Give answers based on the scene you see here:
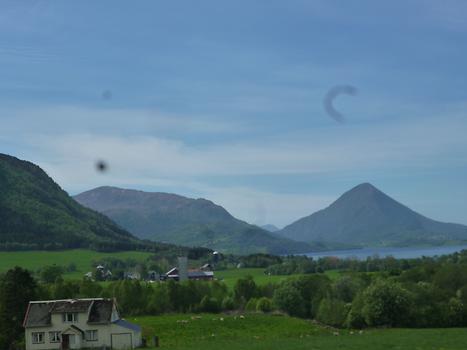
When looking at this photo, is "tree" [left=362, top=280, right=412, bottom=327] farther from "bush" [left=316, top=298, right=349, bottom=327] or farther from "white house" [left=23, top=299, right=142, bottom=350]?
"white house" [left=23, top=299, right=142, bottom=350]

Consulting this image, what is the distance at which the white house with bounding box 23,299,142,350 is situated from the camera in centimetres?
5616

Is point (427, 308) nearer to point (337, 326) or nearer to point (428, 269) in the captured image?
point (337, 326)

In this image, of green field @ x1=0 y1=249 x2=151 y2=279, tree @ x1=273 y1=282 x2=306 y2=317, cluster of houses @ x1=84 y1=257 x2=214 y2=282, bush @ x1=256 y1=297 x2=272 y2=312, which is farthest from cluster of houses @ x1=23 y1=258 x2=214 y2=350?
green field @ x1=0 y1=249 x2=151 y2=279

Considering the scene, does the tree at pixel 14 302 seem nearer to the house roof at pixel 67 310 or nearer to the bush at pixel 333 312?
the house roof at pixel 67 310

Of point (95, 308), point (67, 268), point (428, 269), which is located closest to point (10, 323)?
point (95, 308)

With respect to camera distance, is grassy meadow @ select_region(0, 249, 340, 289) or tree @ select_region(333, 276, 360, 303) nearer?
tree @ select_region(333, 276, 360, 303)

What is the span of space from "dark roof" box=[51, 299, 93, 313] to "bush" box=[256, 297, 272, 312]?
1307 inches

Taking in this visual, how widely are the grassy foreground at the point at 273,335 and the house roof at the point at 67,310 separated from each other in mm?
5415

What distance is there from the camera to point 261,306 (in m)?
86.8

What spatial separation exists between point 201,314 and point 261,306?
7.81m

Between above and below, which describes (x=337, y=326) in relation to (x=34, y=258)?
below

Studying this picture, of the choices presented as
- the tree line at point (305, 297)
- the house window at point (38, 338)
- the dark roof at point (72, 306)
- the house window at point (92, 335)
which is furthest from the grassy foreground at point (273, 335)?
the house window at point (38, 338)

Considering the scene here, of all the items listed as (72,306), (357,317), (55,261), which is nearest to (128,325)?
(72,306)

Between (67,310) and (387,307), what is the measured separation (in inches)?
1279
